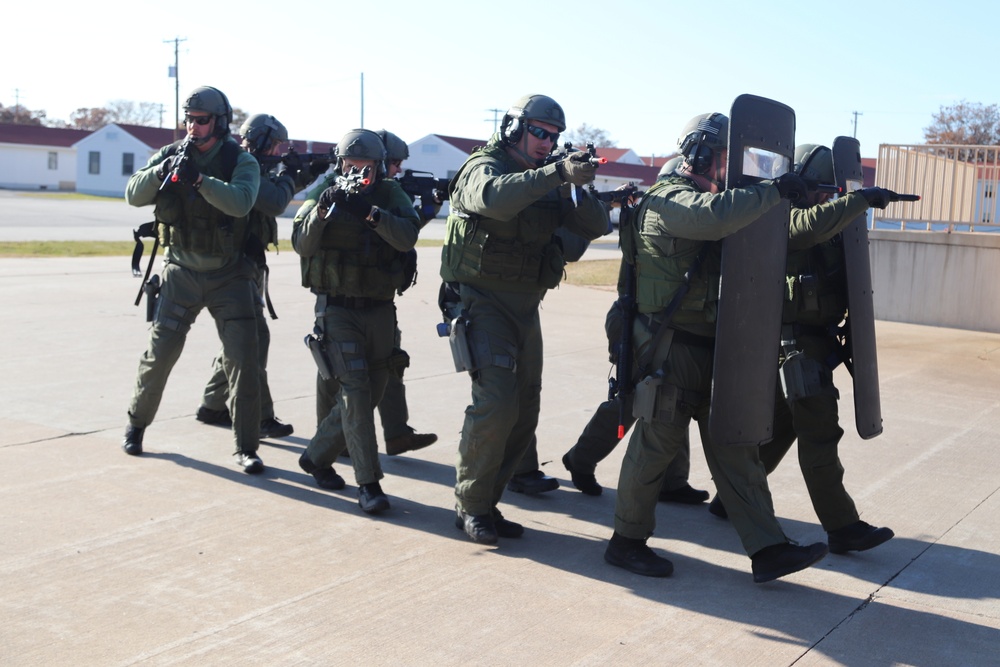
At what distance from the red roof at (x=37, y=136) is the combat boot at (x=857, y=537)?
78.6 metres

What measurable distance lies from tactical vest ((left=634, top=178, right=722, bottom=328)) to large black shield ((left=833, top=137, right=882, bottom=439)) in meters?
0.75

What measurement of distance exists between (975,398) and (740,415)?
213 inches

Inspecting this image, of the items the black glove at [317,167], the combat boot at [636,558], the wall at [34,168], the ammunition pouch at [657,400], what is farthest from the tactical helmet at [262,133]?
the wall at [34,168]

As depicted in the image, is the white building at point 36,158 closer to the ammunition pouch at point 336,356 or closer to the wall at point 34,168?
the wall at point 34,168

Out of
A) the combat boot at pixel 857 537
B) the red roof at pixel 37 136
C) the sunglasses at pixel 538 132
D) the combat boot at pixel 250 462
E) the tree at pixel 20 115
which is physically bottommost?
the combat boot at pixel 250 462

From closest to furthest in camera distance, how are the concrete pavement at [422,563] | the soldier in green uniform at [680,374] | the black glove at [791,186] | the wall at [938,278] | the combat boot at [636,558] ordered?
1. the concrete pavement at [422,563]
2. the black glove at [791,186]
3. the soldier in green uniform at [680,374]
4. the combat boot at [636,558]
5. the wall at [938,278]

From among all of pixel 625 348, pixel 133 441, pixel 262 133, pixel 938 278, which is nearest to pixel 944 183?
pixel 938 278

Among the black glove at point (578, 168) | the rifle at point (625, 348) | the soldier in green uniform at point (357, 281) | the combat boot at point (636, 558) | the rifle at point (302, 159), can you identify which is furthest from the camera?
the rifle at point (302, 159)

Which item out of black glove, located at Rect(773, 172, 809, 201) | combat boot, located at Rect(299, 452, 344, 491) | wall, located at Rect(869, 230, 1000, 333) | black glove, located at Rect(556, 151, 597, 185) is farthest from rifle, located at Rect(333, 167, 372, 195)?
wall, located at Rect(869, 230, 1000, 333)

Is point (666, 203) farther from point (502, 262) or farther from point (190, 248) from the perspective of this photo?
point (190, 248)

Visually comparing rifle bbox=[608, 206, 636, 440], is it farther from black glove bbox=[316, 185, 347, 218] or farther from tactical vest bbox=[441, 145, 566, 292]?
black glove bbox=[316, 185, 347, 218]

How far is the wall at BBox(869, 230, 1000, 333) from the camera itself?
13398 millimetres

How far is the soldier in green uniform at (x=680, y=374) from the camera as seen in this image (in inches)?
174

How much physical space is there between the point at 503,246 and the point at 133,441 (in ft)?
8.66
